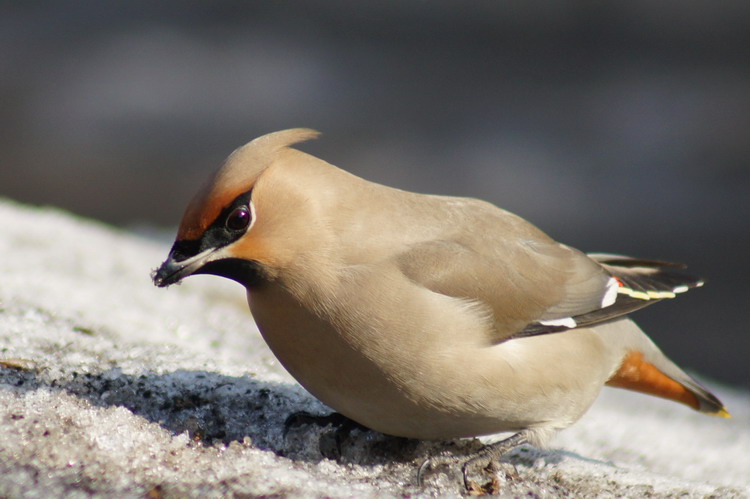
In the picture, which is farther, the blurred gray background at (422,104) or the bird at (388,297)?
the blurred gray background at (422,104)

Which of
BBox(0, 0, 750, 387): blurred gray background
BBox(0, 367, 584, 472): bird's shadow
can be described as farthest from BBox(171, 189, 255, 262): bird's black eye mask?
BBox(0, 0, 750, 387): blurred gray background

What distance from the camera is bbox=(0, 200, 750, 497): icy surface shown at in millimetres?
2918

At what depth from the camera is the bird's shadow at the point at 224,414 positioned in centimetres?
329

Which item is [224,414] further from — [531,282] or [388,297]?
[531,282]

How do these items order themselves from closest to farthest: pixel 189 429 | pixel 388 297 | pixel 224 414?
pixel 388 297
pixel 189 429
pixel 224 414

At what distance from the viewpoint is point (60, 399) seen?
10.5 ft

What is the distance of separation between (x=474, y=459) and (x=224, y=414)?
86 cm

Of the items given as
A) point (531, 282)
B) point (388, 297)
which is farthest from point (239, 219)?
point (531, 282)

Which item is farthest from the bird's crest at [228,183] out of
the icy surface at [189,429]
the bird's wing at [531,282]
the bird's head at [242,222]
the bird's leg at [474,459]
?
the bird's leg at [474,459]

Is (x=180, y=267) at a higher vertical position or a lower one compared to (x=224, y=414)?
higher

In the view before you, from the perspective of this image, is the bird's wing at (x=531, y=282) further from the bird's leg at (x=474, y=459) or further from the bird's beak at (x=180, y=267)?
the bird's beak at (x=180, y=267)

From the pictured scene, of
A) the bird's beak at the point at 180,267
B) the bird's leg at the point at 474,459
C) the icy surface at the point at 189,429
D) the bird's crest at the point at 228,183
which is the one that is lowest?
the icy surface at the point at 189,429

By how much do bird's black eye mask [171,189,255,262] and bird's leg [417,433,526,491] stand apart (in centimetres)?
99

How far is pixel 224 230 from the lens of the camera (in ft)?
9.58
